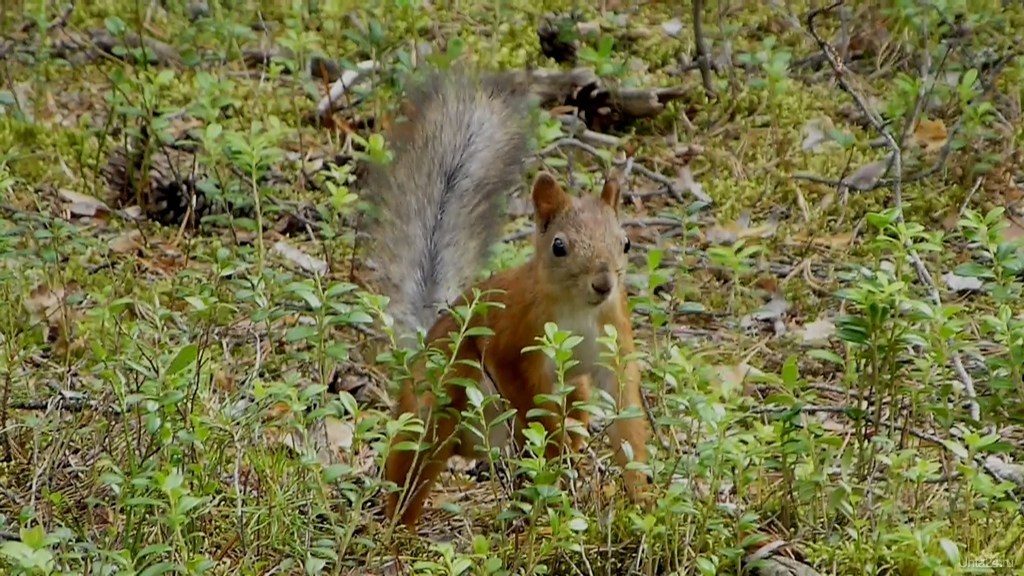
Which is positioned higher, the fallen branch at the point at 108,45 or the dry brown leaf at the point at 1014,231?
the fallen branch at the point at 108,45

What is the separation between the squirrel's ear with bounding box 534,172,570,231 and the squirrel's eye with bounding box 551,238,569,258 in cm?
16

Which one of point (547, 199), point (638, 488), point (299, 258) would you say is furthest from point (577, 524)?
point (299, 258)

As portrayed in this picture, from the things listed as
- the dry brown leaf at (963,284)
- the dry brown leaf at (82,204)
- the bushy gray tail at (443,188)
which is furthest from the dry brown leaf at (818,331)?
the dry brown leaf at (82,204)

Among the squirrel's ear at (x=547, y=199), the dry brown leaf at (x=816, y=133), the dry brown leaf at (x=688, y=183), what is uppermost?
the squirrel's ear at (x=547, y=199)

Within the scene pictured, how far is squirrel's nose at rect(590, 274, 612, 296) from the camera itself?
3.65m

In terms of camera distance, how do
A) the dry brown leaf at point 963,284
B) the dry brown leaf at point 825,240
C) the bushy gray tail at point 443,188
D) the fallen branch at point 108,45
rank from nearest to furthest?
1. the bushy gray tail at point 443,188
2. the dry brown leaf at point 963,284
3. the dry brown leaf at point 825,240
4. the fallen branch at point 108,45

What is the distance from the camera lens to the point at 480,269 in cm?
421

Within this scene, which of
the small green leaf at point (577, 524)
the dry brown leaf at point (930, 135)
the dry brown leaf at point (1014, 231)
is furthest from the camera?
the dry brown leaf at point (930, 135)

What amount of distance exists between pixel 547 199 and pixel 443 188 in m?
0.36

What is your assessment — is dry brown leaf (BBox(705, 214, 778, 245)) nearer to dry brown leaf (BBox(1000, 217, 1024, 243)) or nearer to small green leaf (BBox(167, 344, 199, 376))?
dry brown leaf (BBox(1000, 217, 1024, 243))

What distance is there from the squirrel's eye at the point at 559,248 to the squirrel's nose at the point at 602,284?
141 mm

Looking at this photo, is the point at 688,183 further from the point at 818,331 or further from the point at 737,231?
the point at 818,331

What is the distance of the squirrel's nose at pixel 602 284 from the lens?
144 inches

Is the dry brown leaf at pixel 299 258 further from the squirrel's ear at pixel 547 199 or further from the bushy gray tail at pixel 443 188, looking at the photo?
the squirrel's ear at pixel 547 199
